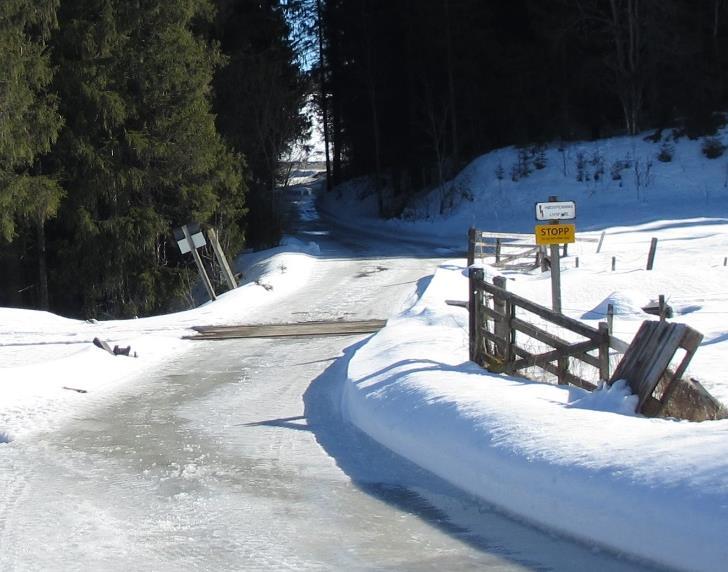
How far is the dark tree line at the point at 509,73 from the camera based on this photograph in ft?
145

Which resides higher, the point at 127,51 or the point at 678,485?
the point at 127,51

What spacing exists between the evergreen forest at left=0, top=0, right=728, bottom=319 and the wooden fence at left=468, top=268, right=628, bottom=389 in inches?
540

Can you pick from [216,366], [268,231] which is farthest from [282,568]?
[268,231]

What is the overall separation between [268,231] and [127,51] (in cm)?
1051

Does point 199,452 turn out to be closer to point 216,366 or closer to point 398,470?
point 398,470

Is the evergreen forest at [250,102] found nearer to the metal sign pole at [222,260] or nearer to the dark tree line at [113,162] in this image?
the dark tree line at [113,162]

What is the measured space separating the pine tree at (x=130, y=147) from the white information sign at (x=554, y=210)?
53.0 ft

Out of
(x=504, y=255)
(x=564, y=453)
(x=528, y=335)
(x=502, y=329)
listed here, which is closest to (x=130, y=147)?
(x=504, y=255)

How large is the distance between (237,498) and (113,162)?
20.4m

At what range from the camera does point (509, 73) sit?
4784 cm

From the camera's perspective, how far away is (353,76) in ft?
172

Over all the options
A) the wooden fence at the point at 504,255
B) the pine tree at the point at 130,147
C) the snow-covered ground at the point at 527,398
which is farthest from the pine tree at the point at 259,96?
the wooden fence at the point at 504,255

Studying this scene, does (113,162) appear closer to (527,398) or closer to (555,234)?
(555,234)

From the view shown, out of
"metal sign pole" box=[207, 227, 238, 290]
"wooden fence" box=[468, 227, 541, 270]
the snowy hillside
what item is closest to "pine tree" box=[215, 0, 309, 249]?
"metal sign pole" box=[207, 227, 238, 290]
